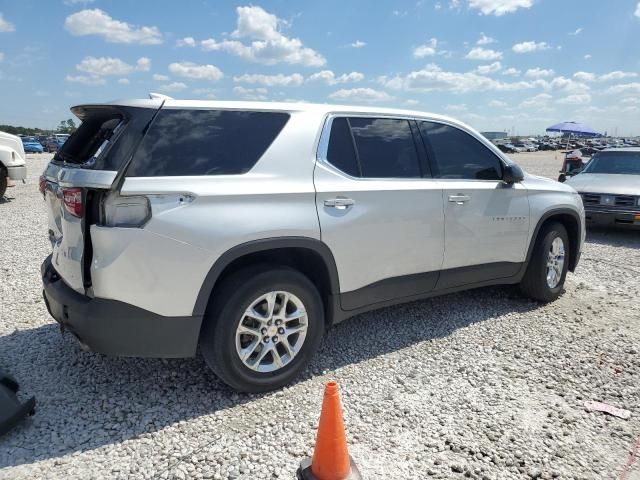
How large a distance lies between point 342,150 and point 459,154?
51.0 inches

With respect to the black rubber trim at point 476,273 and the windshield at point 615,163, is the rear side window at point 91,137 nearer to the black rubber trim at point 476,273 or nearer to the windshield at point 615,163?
the black rubber trim at point 476,273

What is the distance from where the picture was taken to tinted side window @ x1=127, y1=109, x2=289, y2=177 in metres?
2.74

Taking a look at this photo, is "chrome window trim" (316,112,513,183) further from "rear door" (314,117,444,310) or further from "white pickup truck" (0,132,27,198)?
"white pickup truck" (0,132,27,198)

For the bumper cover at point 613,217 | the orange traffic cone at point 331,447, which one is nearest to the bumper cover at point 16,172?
the orange traffic cone at point 331,447

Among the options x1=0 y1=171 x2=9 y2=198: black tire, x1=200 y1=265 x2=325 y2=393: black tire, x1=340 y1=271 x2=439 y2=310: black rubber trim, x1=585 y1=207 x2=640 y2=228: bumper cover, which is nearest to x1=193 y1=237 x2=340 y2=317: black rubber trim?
x1=200 y1=265 x2=325 y2=393: black tire

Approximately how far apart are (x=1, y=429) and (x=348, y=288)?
2214 mm

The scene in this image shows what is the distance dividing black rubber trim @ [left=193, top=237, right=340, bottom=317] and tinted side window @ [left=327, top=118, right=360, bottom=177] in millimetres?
600

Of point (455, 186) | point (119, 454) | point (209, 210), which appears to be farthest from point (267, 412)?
point (455, 186)

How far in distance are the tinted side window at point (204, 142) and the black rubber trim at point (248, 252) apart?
47 centimetres

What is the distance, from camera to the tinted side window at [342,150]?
3.37 m

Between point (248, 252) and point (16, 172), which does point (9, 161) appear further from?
point (248, 252)

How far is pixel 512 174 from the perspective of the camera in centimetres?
432

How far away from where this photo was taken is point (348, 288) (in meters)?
3.43

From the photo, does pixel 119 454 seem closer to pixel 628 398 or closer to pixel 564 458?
pixel 564 458
